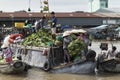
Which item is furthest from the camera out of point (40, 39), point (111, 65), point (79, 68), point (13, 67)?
point (40, 39)

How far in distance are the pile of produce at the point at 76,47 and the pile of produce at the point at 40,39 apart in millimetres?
1471

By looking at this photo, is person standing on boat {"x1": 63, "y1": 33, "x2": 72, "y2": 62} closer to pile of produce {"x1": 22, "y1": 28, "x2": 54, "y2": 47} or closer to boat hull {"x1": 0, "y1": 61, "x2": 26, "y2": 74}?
pile of produce {"x1": 22, "y1": 28, "x2": 54, "y2": 47}

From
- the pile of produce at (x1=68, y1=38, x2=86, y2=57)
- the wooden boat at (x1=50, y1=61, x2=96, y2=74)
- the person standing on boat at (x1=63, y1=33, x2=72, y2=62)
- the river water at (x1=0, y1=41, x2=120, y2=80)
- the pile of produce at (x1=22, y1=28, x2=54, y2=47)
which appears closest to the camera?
the river water at (x1=0, y1=41, x2=120, y2=80)

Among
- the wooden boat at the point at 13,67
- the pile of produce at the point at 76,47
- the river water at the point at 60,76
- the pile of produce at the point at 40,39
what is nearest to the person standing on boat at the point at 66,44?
the pile of produce at the point at 76,47

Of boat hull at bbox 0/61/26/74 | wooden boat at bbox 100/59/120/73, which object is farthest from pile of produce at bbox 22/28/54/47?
wooden boat at bbox 100/59/120/73

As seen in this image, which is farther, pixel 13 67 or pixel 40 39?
pixel 40 39

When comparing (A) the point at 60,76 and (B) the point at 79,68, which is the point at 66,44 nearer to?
(B) the point at 79,68

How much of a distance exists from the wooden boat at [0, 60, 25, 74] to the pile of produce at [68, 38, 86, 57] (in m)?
1.96

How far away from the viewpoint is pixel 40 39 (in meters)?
16.6

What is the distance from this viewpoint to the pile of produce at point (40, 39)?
1635 cm

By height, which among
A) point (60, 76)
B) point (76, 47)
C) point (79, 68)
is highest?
point (76, 47)

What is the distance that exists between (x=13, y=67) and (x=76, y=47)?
8.43 ft

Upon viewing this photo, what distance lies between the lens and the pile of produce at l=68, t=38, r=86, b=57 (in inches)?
582

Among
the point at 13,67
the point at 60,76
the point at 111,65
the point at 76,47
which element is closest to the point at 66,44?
the point at 76,47
